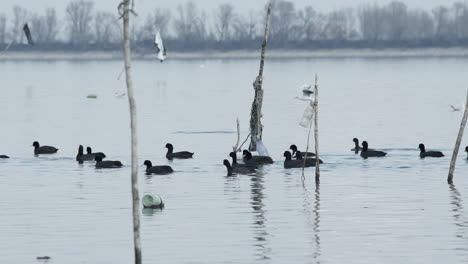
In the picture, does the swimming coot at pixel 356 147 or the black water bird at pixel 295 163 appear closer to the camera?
the black water bird at pixel 295 163

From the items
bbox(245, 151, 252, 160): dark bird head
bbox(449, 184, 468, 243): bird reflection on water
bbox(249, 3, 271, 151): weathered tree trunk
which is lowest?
bbox(245, 151, 252, 160): dark bird head

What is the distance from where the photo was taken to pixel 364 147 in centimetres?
4659

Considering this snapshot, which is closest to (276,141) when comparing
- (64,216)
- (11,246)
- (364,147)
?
(364,147)

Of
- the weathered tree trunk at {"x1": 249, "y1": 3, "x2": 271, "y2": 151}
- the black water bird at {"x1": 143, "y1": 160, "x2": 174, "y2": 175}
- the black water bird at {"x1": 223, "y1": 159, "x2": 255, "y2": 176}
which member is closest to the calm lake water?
the black water bird at {"x1": 143, "y1": 160, "x2": 174, "y2": 175}

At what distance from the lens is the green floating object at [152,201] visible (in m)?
31.9

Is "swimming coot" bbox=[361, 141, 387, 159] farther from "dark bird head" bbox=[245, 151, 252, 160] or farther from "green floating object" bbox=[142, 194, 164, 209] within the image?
"green floating object" bbox=[142, 194, 164, 209]

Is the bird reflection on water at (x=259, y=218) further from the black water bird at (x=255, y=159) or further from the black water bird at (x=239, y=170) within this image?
the black water bird at (x=255, y=159)

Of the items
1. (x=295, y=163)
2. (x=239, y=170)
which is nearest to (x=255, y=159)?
(x=295, y=163)

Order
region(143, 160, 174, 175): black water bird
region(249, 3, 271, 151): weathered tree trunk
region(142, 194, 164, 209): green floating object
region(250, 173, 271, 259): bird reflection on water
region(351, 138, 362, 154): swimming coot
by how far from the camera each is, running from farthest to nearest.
Answer: region(351, 138, 362, 154): swimming coot → region(249, 3, 271, 151): weathered tree trunk → region(143, 160, 174, 175): black water bird → region(142, 194, 164, 209): green floating object → region(250, 173, 271, 259): bird reflection on water

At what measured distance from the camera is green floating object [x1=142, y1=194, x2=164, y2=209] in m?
31.9

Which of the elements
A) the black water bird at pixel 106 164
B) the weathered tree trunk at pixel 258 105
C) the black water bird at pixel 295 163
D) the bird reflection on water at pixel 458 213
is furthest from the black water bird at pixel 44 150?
the bird reflection on water at pixel 458 213

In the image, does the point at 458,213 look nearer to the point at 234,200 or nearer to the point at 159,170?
the point at 234,200

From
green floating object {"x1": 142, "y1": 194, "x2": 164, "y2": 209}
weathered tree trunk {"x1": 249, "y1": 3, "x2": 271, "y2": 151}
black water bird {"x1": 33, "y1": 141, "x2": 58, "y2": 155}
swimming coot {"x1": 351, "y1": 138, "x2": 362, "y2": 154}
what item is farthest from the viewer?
black water bird {"x1": 33, "y1": 141, "x2": 58, "y2": 155}

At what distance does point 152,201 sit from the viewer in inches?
1266
